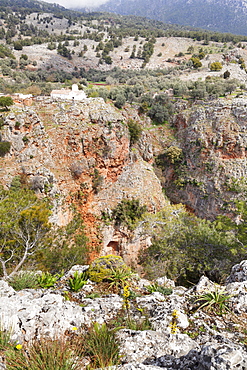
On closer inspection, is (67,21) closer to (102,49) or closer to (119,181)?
(102,49)

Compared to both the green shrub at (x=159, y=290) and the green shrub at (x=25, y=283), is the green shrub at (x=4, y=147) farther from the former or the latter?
the green shrub at (x=159, y=290)

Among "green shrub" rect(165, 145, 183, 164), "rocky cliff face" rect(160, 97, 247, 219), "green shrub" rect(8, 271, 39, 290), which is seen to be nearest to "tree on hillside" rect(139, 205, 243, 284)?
"green shrub" rect(8, 271, 39, 290)

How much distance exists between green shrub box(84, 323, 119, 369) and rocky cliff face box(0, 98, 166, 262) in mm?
16462

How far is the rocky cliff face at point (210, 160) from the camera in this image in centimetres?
2518

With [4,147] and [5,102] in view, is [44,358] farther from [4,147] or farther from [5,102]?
[5,102]

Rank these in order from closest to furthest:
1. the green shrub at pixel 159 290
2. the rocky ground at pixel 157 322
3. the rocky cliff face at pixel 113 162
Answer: the rocky ground at pixel 157 322
the green shrub at pixel 159 290
the rocky cliff face at pixel 113 162

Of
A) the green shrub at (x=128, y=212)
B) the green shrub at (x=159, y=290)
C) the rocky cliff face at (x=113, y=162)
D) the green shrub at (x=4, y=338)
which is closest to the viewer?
the green shrub at (x=4, y=338)

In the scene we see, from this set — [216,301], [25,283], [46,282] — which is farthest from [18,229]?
[216,301]

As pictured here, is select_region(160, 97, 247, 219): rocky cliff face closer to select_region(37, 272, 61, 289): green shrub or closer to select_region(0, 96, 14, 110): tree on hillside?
select_region(0, 96, 14, 110): tree on hillside

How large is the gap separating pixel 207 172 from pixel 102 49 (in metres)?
70.7

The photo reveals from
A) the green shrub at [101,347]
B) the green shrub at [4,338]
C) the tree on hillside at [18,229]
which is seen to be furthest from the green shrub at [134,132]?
the green shrub at [4,338]

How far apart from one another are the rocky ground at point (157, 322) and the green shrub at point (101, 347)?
0.20 m

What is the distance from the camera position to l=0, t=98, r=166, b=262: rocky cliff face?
19438 millimetres

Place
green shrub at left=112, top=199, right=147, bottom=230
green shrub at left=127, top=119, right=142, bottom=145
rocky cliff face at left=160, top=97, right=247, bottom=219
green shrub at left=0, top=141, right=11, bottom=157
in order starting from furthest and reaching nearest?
1. green shrub at left=127, top=119, right=142, bottom=145
2. rocky cliff face at left=160, top=97, right=247, bottom=219
3. green shrub at left=112, top=199, right=147, bottom=230
4. green shrub at left=0, top=141, right=11, bottom=157
